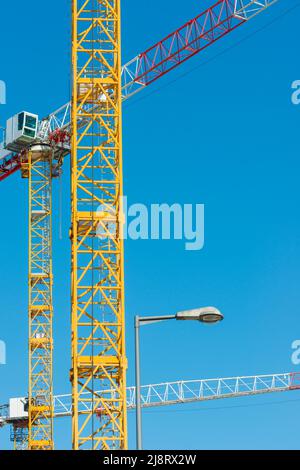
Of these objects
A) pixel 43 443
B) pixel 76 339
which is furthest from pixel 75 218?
pixel 43 443

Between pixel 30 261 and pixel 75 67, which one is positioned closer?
pixel 75 67

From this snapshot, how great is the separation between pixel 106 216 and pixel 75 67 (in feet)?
31.1

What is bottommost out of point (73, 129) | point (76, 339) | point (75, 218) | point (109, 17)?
point (76, 339)

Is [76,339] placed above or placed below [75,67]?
below

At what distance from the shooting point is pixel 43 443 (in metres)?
112

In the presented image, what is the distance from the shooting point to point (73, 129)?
68312 millimetres

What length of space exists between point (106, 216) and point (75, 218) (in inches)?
68.4
